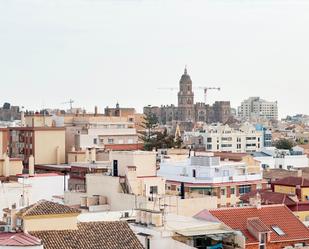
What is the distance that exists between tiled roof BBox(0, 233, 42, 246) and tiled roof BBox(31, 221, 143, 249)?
1.11m

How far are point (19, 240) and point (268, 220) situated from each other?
14645 mm

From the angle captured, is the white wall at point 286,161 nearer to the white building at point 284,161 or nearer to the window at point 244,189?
the white building at point 284,161

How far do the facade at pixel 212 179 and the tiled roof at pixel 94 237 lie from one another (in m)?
24.9

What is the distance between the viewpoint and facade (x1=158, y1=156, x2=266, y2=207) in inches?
2185

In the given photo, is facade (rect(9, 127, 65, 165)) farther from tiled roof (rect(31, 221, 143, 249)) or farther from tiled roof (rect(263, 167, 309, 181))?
tiled roof (rect(31, 221, 143, 249))

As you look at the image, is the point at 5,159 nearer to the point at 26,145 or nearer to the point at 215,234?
the point at 26,145

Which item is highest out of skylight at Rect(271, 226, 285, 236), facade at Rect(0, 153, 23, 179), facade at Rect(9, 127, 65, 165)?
facade at Rect(9, 127, 65, 165)

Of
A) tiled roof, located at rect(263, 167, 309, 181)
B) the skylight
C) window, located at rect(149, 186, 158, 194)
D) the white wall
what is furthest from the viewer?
the white wall

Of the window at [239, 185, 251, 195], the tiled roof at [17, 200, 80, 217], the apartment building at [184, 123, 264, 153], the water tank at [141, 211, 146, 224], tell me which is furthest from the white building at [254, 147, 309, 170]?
the tiled roof at [17, 200, 80, 217]

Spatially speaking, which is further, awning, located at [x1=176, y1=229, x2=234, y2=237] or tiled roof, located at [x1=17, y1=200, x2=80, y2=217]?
awning, located at [x1=176, y1=229, x2=234, y2=237]

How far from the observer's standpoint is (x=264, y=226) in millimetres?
34844

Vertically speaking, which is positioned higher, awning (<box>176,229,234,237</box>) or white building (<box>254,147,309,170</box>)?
white building (<box>254,147,309,170</box>)

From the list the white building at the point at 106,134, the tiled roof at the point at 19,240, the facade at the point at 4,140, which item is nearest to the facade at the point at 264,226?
the tiled roof at the point at 19,240

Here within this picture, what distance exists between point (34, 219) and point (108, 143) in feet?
224
